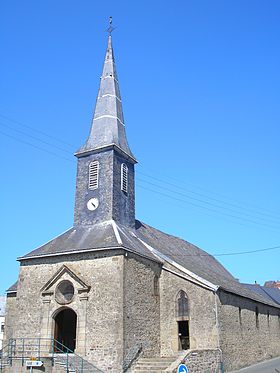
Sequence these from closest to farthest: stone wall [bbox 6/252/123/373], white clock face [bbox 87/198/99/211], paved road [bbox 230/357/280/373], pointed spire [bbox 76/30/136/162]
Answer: stone wall [bbox 6/252/123/373]
paved road [bbox 230/357/280/373]
white clock face [bbox 87/198/99/211]
pointed spire [bbox 76/30/136/162]

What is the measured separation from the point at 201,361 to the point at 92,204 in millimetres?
9444

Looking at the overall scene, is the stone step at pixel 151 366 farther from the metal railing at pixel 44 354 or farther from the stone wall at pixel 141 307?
the metal railing at pixel 44 354

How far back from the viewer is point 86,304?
59.1 feet

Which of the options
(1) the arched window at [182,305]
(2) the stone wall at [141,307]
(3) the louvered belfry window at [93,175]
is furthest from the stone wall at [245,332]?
(3) the louvered belfry window at [93,175]

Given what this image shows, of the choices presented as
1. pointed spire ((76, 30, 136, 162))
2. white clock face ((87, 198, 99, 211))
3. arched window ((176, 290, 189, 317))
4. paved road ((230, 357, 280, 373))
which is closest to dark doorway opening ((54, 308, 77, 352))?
arched window ((176, 290, 189, 317))

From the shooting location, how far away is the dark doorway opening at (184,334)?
19.7 meters

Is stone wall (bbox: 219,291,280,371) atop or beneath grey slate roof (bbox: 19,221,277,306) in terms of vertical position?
beneath

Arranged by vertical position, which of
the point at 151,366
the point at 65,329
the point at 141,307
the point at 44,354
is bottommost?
the point at 151,366

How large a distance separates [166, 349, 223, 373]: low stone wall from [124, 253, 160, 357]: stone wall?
2507 millimetres

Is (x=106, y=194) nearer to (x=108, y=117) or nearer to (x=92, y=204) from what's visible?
(x=92, y=204)

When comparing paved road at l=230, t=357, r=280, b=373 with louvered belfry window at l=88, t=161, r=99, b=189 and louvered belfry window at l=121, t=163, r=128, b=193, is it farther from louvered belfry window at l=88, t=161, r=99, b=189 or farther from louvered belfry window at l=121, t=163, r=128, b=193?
louvered belfry window at l=88, t=161, r=99, b=189

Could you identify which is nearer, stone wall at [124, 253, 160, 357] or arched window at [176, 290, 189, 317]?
stone wall at [124, 253, 160, 357]

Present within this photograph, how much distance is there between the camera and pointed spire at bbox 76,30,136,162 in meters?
23.7

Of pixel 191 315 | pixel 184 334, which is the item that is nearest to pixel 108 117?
pixel 191 315
